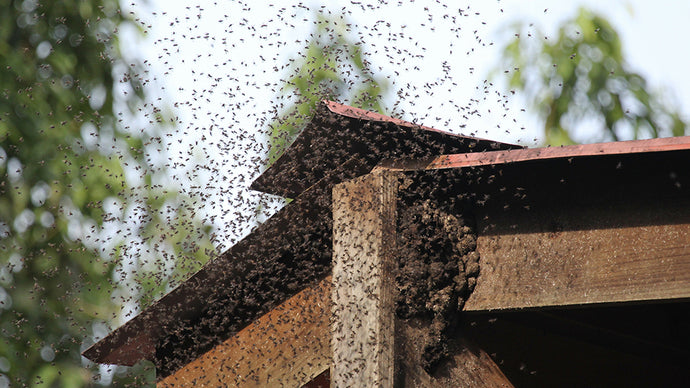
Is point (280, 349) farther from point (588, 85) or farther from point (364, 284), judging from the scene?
point (588, 85)

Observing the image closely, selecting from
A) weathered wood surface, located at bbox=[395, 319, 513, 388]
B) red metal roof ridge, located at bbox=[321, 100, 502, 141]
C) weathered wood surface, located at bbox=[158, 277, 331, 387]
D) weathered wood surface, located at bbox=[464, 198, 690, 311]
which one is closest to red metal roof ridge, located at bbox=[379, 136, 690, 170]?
red metal roof ridge, located at bbox=[321, 100, 502, 141]

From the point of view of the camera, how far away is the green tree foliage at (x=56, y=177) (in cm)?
831

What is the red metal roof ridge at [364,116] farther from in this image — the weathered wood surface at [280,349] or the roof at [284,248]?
the weathered wood surface at [280,349]

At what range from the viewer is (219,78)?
10.9 feet

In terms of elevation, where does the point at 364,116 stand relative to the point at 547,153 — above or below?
below

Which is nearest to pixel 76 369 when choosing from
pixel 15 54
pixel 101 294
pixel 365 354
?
pixel 101 294

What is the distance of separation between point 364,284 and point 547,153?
30.2 inches

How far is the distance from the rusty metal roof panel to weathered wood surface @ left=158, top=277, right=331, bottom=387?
0.53 meters

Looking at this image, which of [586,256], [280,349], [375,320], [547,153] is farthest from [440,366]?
[280,349]

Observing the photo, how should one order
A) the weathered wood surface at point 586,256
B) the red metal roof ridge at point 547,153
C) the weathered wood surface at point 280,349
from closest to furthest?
the red metal roof ridge at point 547,153
the weathered wood surface at point 586,256
the weathered wood surface at point 280,349

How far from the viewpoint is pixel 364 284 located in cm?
236

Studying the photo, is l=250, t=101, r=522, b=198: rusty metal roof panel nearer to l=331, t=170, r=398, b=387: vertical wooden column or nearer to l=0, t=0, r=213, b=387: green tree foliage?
l=331, t=170, r=398, b=387: vertical wooden column

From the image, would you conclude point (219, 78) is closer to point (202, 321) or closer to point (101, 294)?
point (202, 321)

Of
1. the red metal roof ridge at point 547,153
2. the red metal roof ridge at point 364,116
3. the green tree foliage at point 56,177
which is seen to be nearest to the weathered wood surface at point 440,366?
the red metal roof ridge at point 547,153
